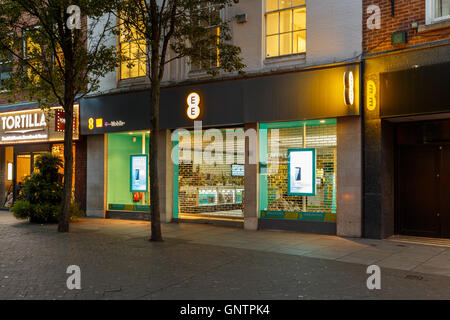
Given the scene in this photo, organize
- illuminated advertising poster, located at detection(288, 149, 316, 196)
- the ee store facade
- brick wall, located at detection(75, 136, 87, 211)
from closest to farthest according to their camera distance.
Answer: the ee store facade < illuminated advertising poster, located at detection(288, 149, 316, 196) < brick wall, located at detection(75, 136, 87, 211)

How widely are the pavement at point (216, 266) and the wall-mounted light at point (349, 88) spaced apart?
11.7 feet

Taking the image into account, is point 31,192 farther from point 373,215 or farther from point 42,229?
point 373,215

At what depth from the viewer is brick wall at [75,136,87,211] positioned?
16.7 meters

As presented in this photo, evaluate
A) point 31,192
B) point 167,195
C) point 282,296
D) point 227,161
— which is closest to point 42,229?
point 31,192

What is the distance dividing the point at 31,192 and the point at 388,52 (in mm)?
11733

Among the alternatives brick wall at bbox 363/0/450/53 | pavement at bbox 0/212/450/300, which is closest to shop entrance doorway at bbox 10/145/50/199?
pavement at bbox 0/212/450/300

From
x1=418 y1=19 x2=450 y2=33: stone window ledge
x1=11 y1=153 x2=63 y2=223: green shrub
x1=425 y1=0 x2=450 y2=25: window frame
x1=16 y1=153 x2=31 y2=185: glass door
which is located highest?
x1=425 y1=0 x2=450 y2=25: window frame

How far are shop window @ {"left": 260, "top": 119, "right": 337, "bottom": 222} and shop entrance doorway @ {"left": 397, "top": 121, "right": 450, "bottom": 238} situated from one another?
183 centimetres

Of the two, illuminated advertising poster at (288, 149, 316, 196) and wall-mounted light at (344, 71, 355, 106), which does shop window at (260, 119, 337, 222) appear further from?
wall-mounted light at (344, 71, 355, 106)

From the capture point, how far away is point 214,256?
8.58m

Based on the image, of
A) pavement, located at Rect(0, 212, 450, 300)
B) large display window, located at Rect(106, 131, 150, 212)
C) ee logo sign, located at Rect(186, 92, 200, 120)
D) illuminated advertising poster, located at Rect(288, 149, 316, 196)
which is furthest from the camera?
large display window, located at Rect(106, 131, 150, 212)

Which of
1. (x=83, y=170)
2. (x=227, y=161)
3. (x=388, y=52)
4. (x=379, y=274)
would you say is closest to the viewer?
(x=379, y=274)

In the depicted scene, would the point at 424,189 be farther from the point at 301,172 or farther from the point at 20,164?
the point at 20,164

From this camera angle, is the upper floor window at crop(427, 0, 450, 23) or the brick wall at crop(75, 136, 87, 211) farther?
the brick wall at crop(75, 136, 87, 211)
